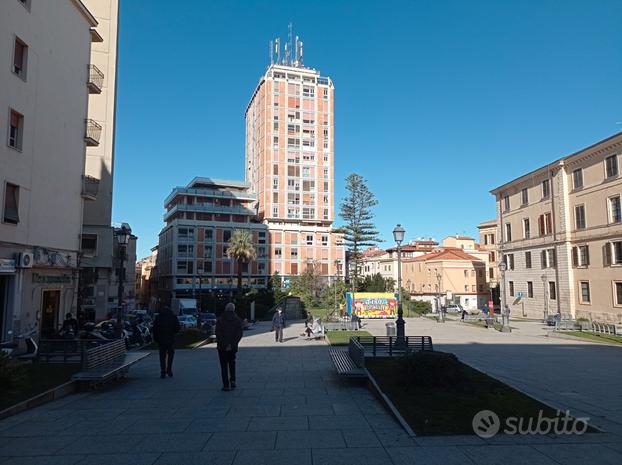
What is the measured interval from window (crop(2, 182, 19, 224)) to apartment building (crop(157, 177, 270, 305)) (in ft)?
169

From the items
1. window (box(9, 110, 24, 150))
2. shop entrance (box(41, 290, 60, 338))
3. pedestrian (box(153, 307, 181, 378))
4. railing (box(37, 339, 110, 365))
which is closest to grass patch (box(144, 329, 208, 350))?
railing (box(37, 339, 110, 365))

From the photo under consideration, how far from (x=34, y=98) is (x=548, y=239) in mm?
39900

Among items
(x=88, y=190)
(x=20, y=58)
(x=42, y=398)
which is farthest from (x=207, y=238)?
(x=42, y=398)

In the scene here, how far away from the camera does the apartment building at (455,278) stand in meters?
64.9

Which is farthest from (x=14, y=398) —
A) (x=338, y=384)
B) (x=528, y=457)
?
(x=528, y=457)

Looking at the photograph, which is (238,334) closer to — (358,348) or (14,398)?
(358,348)

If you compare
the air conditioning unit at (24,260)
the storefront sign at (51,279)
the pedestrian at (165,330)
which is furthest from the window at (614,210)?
the air conditioning unit at (24,260)

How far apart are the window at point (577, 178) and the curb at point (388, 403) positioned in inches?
1374

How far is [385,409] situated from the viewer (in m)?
7.16

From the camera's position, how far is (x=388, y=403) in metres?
7.03

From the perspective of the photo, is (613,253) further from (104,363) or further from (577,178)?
(104,363)

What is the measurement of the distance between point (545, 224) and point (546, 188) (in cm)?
326

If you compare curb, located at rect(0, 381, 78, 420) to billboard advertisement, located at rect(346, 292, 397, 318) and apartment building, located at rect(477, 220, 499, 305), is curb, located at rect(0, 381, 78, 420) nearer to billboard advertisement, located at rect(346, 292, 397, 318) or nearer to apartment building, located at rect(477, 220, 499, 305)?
billboard advertisement, located at rect(346, 292, 397, 318)

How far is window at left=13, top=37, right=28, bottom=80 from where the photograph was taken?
54.4 ft
